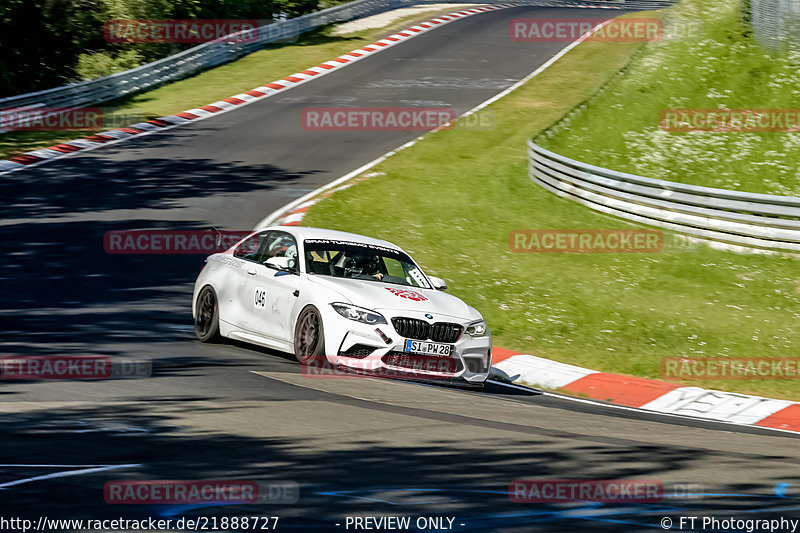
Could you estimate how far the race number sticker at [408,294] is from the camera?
11594mm

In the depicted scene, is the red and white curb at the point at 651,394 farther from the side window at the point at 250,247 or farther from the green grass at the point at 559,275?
the side window at the point at 250,247

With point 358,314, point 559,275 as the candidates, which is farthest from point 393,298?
point 559,275

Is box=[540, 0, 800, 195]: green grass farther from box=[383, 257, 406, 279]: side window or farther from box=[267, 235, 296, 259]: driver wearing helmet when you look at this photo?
box=[267, 235, 296, 259]: driver wearing helmet

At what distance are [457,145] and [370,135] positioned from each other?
9.48 ft

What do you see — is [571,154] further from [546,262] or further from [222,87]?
[222,87]

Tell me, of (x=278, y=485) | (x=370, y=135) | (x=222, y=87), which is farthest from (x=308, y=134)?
(x=278, y=485)

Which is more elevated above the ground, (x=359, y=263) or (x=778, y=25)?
(x=778, y=25)

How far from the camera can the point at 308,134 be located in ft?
96.7

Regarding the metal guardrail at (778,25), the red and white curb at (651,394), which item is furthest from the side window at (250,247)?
the metal guardrail at (778,25)

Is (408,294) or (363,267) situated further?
(363,267)

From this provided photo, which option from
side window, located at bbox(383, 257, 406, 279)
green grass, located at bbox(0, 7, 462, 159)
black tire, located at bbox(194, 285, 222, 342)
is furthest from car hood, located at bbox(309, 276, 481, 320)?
green grass, located at bbox(0, 7, 462, 159)

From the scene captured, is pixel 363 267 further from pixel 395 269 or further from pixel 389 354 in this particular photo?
pixel 389 354

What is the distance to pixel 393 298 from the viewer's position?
11.5 m

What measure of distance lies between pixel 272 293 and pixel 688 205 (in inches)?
416
